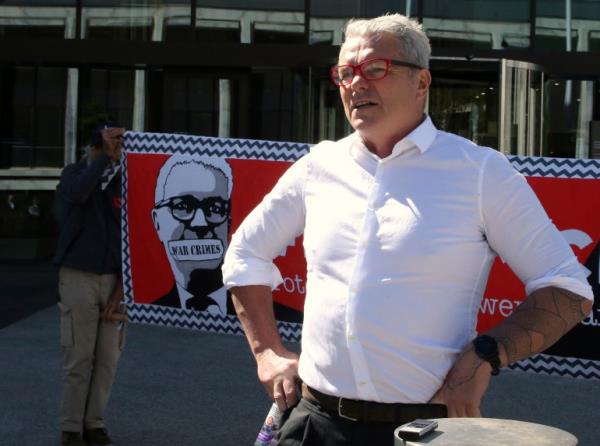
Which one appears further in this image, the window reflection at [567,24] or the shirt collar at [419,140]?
the window reflection at [567,24]

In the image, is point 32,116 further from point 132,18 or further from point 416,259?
point 416,259

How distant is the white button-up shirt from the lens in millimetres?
2764

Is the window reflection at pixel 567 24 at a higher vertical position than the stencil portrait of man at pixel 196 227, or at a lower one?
higher

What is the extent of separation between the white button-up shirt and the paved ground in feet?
13.0

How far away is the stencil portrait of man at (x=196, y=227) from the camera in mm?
5840

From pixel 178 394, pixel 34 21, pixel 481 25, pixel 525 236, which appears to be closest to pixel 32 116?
pixel 34 21

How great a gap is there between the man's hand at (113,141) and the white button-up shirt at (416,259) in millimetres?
3426

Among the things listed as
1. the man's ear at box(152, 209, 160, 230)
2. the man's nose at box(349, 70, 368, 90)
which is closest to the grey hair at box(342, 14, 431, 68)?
the man's nose at box(349, 70, 368, 90)

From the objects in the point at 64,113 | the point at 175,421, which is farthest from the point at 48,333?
the point at 64,113

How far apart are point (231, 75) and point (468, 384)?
40.7 ft

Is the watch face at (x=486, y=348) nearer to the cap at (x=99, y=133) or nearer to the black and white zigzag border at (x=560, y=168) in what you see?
the black and white zigzag border at (x=560, y=168)

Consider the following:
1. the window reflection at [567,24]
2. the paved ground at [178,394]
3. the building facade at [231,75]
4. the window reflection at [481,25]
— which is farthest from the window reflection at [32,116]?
the window reflection at [567,24]

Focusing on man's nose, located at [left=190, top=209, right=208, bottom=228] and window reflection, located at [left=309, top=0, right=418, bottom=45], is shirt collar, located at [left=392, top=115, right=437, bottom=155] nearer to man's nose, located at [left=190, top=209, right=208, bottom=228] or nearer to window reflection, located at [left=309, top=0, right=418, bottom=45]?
man's nose, located at [left=190, top=209, right=208, bottom=228]

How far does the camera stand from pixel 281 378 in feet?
9.89
